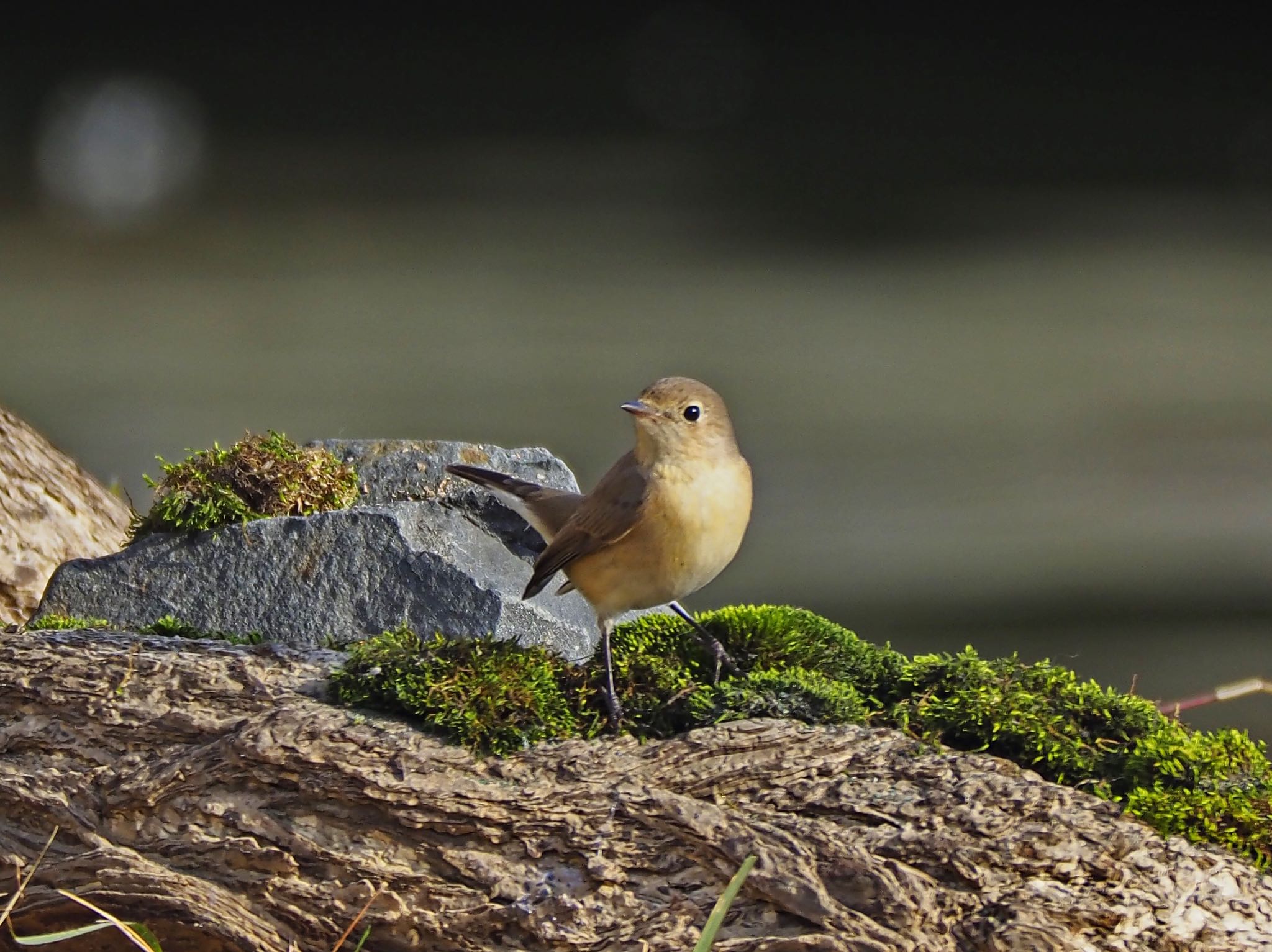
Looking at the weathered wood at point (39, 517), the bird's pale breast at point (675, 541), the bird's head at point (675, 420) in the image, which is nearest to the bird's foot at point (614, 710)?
the bird's pale breast at point (675, 541)

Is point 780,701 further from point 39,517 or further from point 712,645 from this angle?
point 39,517

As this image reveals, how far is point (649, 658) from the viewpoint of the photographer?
369cm

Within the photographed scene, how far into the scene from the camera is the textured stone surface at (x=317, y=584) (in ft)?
14.6

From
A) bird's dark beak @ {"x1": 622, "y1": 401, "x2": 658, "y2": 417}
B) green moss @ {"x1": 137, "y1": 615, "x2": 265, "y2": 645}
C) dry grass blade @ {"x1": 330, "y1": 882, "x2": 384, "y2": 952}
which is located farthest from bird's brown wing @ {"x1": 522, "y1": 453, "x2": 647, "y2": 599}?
dry grass blade @ {"x1": 330, "y1": 882, "x2": 384, "y2": 952}

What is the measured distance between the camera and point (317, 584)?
176 inches

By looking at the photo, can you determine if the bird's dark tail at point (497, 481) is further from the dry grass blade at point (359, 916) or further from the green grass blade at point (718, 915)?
the green grass blade at point (718, 915)

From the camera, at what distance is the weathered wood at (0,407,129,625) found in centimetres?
487

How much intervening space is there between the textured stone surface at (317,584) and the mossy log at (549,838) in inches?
38.6

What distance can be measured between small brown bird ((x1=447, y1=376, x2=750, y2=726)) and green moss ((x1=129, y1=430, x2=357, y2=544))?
1414mm

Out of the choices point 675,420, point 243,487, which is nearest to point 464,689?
point 675,420

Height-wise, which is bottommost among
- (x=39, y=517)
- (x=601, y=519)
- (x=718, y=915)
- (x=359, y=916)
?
(x=359, y=916)

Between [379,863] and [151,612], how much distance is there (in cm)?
172

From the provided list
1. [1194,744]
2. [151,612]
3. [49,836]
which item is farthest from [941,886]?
[151,612]

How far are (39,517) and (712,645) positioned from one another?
2.81 m
